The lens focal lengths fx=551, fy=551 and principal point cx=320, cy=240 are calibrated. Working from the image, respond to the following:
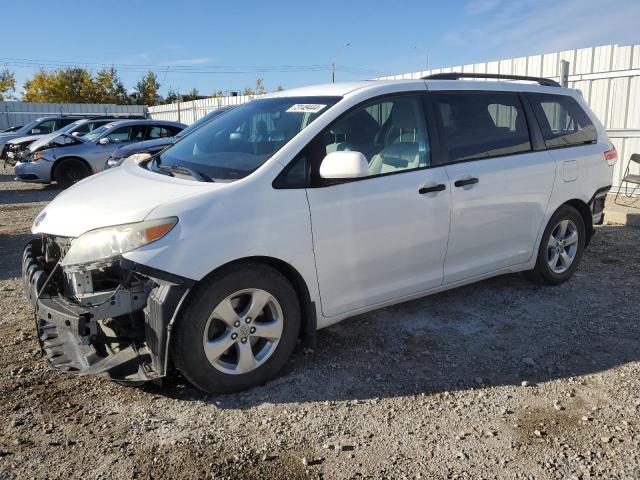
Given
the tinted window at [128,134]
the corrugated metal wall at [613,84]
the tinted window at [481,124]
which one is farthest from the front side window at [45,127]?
the tinted window at [481,124]

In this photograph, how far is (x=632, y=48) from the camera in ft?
30.0

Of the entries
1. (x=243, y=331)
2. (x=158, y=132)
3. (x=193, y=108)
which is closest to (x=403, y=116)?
(x=243, y=331)

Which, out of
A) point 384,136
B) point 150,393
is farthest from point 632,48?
point 150,393

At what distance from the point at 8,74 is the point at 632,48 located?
Result: 212 ft

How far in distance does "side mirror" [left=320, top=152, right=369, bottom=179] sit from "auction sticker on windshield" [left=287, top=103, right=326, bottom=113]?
0.47 m

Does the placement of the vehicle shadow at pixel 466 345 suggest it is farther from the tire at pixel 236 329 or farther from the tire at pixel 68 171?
the tire at pixel 68 171

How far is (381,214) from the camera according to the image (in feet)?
11.9

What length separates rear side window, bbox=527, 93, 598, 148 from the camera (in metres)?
4.88

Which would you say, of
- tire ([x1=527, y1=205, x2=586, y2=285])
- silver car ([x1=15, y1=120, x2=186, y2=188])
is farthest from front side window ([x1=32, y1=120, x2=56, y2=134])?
tire ([x1=527, y1=205, x2=586, y2=285])

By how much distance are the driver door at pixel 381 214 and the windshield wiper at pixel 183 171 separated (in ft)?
2.17

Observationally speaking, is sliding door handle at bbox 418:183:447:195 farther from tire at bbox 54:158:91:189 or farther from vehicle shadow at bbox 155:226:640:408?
tire at bbox 54:158:91:189

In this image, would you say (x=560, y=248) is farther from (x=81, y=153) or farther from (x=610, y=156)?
(x=81, y=153)

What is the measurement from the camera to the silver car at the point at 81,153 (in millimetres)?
12609

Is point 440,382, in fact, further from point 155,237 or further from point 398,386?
point 155,237
